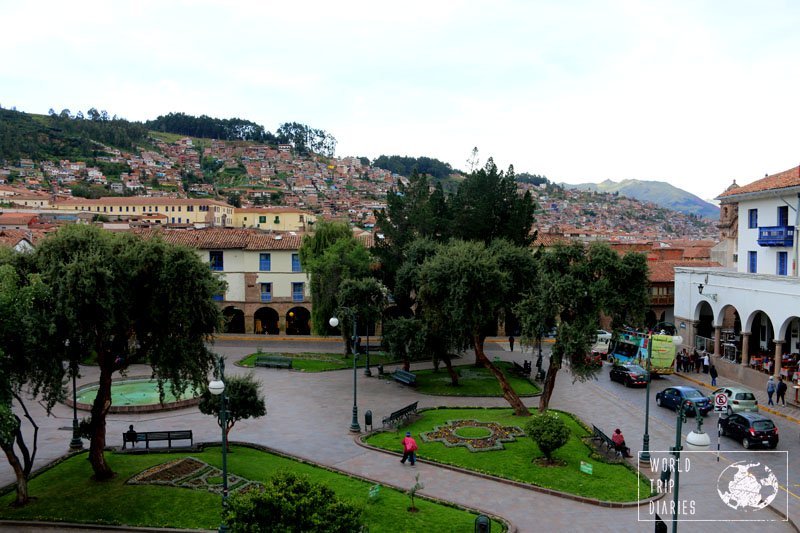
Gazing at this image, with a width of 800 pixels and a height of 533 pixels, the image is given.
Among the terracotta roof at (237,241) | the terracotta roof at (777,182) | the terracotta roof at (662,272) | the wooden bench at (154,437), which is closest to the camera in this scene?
the wooden bench at (154,437)

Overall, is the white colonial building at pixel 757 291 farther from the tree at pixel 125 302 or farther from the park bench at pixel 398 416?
the tree at pixel 125 302

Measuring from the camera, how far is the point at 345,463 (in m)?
19.3

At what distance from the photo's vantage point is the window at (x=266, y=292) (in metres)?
45.3

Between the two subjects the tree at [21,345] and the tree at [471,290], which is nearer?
the tree at [21,345]

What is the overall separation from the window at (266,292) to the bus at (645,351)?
23846 millimetres

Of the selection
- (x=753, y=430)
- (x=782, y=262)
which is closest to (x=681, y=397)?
(x=753, y=430)

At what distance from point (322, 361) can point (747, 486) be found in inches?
948

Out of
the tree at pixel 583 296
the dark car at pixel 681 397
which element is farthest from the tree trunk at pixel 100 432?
the dark car at pixel 681 397

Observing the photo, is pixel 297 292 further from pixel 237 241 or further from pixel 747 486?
pixel 747 486

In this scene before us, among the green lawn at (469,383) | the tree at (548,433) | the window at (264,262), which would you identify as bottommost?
the green lawn at (469,383)

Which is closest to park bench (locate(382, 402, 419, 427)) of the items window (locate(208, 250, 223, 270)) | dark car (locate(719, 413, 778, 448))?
dark car (locate(719, 413, 778, 448))

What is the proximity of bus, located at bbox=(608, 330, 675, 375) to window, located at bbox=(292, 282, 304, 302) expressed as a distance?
2179 centimetres

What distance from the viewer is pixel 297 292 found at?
45.4 metres

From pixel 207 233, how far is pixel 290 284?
7749 mm
